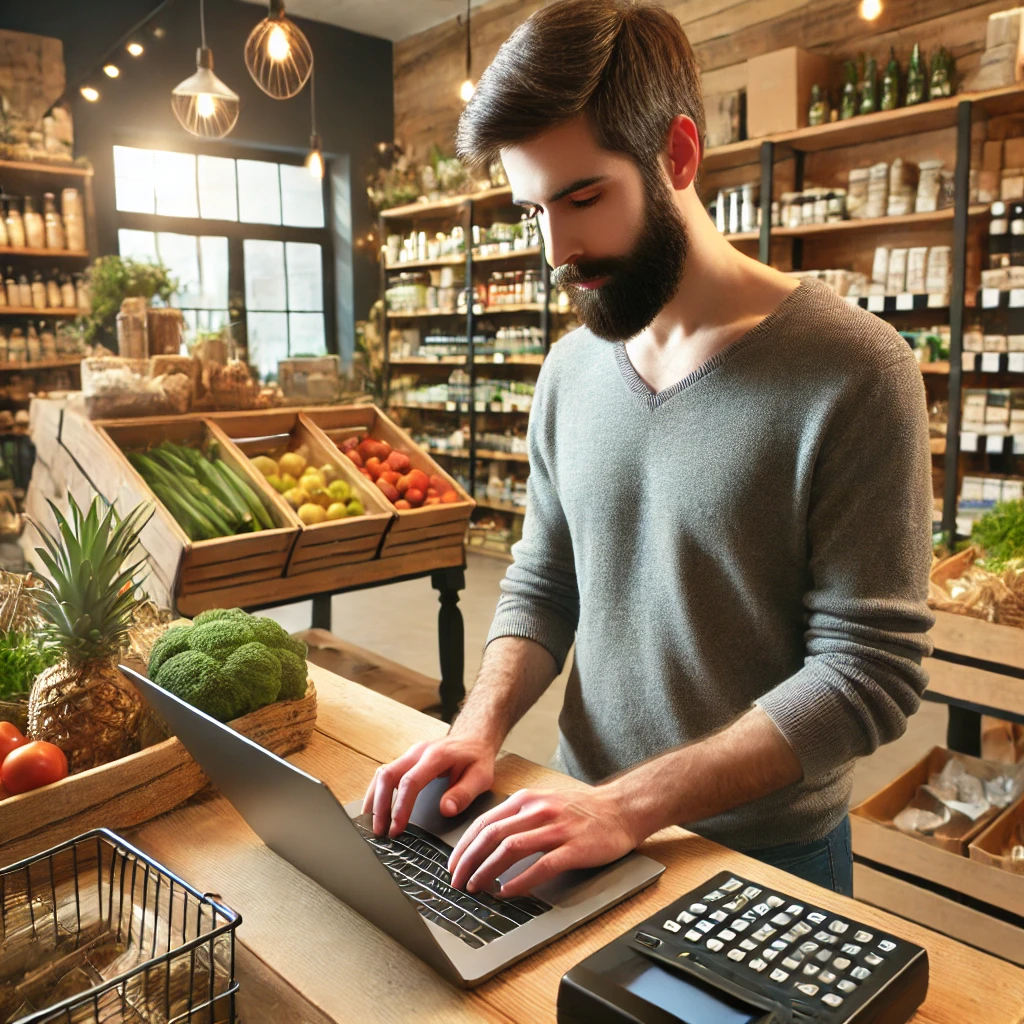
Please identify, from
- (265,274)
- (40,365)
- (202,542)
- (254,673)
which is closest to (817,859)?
(254,673)

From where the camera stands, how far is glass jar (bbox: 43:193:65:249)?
21.3ft

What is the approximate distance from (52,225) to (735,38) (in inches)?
181

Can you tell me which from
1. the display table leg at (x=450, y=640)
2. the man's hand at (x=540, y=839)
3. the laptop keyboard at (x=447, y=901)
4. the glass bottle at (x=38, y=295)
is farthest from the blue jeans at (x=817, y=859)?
Result: the glass bottle at (x=38, y=295)

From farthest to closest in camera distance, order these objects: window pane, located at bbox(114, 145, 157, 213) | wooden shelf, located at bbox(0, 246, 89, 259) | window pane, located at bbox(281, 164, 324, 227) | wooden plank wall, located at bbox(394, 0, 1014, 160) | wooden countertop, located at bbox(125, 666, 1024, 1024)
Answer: window pane, located at bbox(281, 164, 324, 227) < window pane, located at bbox(114, 145, 157, 213) < wooden shelf, located at bbox(0, 246, 89, 259) < wooden plank wall, located at bbox(394, 0, 1014, 160) < wooden countertop, located at bbox(125, 666, 1024, 1024)

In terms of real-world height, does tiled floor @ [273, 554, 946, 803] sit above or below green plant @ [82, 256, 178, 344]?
below

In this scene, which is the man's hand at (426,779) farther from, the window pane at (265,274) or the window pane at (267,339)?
the window pane at (265,274)

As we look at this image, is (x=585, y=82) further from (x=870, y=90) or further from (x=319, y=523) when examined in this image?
(x=870, y=90)

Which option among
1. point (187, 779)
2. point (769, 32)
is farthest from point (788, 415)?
point (769, 32)

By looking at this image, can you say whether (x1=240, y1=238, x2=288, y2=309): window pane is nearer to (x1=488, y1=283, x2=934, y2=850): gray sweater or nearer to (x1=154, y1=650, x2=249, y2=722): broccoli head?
(x1=488, y1=283, x2=934, y2=850): gray sweater

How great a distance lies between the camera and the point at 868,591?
43.3 inches

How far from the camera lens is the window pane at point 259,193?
7.91 m

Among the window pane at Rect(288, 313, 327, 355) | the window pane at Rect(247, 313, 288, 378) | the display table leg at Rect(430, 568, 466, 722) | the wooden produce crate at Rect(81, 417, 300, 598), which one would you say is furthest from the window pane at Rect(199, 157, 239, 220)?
the display table leg at Rect(430, 568, 466, 722)

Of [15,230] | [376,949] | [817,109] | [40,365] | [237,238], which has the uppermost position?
[817,109]

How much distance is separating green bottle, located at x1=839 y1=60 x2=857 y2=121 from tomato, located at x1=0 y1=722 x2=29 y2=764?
188 inches
